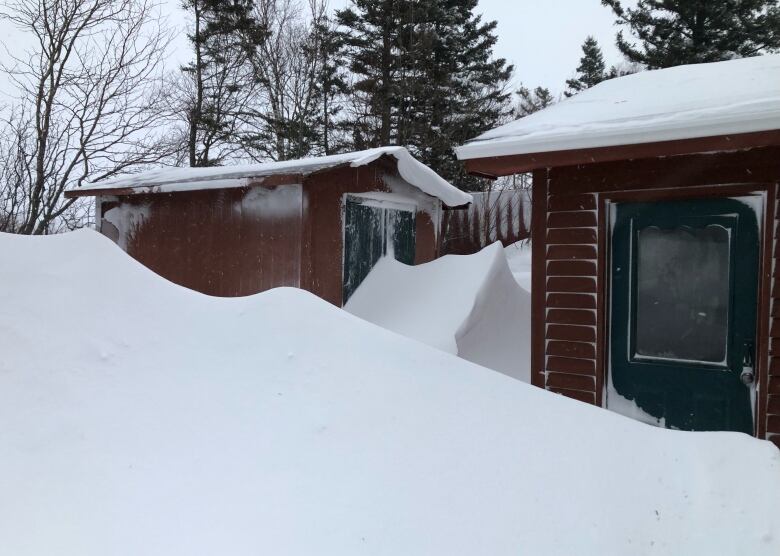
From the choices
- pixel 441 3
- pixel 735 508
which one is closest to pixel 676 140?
pixel 735 508

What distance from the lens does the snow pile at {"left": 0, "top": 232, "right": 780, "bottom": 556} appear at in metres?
1.87

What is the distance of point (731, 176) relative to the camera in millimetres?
3898

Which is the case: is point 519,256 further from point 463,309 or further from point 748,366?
point 748,366

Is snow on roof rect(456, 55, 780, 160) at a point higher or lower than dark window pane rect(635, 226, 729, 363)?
higher

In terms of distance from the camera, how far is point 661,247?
4.22 meters

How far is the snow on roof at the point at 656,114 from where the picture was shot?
3.48 m

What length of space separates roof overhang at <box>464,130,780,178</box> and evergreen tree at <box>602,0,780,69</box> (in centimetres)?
1597

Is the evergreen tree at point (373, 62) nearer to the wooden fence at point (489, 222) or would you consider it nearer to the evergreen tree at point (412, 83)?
the evergreen tree at point (412, 83)

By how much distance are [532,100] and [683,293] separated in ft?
76.9

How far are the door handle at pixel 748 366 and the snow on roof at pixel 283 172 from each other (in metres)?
4.05

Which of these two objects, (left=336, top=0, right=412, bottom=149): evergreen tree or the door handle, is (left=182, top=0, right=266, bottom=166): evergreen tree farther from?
the door handle

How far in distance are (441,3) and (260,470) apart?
2126cm

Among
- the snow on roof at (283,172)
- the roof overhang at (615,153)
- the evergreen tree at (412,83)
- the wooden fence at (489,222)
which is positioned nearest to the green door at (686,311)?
the roof overhang at (615,153)

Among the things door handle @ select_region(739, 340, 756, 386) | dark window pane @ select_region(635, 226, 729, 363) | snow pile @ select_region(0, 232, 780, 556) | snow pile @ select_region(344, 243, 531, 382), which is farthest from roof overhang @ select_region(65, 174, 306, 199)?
door handle @ select_region(739, 340, 756, 386)
